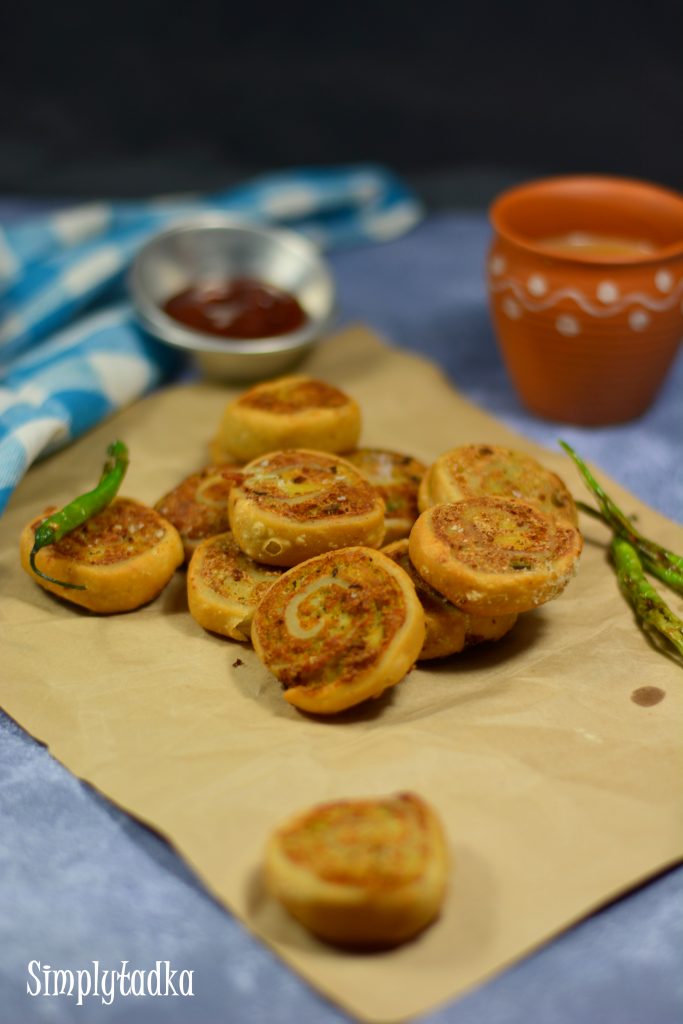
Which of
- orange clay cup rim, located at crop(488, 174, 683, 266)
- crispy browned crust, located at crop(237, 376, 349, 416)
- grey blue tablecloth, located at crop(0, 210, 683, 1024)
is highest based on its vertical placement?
orange clay cup rim, located at crop(488, 174, 683, 266)

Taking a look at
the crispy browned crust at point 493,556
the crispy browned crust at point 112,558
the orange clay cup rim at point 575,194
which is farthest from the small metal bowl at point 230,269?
the crispy browned crust at point 493,556

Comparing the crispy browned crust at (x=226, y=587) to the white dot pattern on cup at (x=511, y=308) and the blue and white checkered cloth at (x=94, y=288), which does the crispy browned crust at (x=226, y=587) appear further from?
the white dot pattern on cup at (x=511, y=308)

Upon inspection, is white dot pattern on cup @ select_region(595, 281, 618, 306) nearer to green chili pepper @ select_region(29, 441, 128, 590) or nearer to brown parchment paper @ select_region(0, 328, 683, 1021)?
brown parchment paper @ select_region(0, 328, 683, 1021)

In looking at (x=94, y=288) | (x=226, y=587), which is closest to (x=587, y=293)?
(x=226, y=587)

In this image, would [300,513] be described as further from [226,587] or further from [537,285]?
[537,285]

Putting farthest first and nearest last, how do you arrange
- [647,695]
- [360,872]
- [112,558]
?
[112,558], [647,695], [360,872]

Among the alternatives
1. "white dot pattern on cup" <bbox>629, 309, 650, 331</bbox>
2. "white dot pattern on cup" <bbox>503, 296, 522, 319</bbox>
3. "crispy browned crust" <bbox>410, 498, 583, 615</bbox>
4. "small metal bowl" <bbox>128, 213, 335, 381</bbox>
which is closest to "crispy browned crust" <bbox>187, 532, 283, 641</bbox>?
"crispy browned crust" <bbox>410, 498, 583, 615</bbox>

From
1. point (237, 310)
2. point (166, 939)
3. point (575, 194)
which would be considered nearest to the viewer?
point (166, 939)
